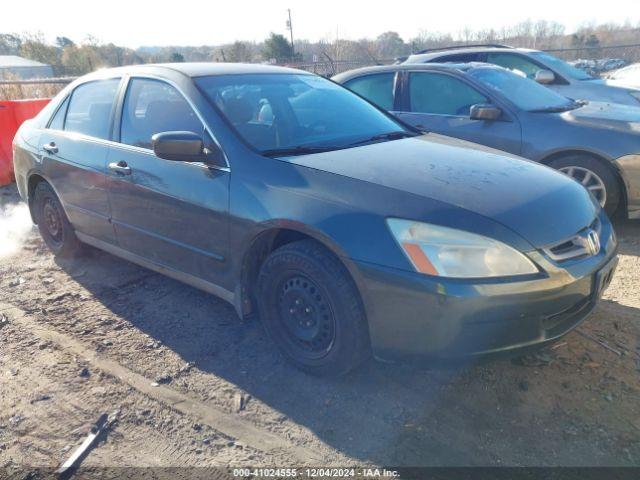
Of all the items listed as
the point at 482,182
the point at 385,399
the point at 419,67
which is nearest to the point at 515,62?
the point at 419,67

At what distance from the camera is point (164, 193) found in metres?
3.12

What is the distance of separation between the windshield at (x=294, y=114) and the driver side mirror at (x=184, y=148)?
220 millimetres

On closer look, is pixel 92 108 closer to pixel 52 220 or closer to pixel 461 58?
pixel 52 220

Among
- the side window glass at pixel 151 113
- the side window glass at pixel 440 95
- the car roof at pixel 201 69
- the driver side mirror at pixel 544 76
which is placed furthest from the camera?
the driver side mirror at pixel 544 76

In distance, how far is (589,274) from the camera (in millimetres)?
2332

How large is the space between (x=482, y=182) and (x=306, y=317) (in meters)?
1.16

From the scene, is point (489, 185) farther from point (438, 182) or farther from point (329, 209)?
point (329, 209)

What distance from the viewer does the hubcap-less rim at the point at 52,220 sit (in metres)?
4.41

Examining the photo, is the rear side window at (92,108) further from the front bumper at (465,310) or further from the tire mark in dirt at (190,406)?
the front bumper at (465,310)

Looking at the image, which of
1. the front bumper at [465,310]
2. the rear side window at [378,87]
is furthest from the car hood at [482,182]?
the rear side window at [378,87]

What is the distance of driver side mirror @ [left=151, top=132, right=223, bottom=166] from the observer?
9.04ft

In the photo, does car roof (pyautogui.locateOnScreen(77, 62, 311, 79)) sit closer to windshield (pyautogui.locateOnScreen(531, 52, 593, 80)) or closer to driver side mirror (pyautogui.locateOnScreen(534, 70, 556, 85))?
driver side mirror (pyautogui.locateOnScreen(534, 70, 556, 85))

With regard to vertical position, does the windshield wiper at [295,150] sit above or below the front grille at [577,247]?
above

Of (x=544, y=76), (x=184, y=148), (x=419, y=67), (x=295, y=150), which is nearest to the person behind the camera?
(x=184, y=148)
